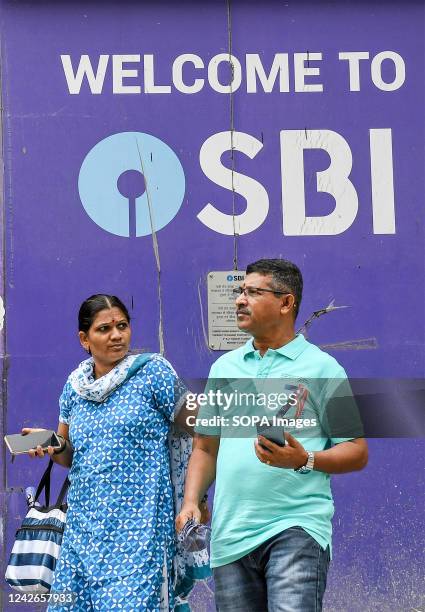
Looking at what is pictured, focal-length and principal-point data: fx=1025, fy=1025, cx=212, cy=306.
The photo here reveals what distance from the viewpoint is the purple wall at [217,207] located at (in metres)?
5.27

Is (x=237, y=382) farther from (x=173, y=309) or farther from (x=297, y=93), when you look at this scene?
(x=297, y=93)

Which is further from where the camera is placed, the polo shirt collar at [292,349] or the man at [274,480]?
the polo shirt collar at [292,349]

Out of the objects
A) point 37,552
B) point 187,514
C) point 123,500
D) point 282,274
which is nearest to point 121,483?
point 123,500

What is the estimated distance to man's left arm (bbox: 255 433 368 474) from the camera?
3.37 m

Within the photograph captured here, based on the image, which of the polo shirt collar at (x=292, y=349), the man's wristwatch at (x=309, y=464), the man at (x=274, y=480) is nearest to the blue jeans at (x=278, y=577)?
the man at (x=274, y=480)

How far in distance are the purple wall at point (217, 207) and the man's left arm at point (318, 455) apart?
5.87 feet

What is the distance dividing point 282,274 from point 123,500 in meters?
1.01

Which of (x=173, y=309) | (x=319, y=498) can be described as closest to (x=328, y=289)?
(x=173, y=309)

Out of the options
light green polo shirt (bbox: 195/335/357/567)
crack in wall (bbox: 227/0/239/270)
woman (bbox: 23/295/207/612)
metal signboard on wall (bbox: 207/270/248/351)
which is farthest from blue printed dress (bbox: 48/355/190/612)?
crack in wall (bbox: 227/0/239/270)

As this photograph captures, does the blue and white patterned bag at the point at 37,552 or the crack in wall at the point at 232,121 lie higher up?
the crack in wall at the point at 232,121

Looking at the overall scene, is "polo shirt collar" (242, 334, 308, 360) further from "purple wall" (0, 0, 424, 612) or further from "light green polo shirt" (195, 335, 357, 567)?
"purple wall" (0, 0, 424, 612)

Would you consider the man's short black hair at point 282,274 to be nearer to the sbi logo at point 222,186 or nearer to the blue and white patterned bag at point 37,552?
the blue and white patterned bag at point 37,552

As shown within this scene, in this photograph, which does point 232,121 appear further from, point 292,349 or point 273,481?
point 273,481

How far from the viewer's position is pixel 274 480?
11.5 ft
